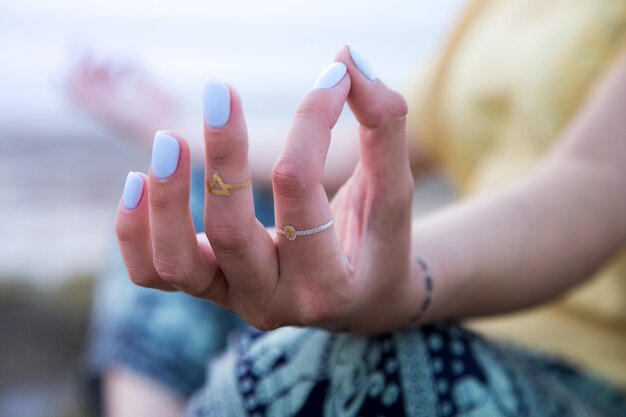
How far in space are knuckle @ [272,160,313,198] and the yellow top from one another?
570mm

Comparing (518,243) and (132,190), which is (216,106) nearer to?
(132,190)

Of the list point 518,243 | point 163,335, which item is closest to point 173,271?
point 518,243

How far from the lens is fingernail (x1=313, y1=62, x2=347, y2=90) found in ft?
1.72

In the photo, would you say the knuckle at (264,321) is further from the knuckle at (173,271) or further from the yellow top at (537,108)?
the yellow top at (537,108)

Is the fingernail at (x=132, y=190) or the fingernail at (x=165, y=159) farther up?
the fingernail at (x=165, y=159)

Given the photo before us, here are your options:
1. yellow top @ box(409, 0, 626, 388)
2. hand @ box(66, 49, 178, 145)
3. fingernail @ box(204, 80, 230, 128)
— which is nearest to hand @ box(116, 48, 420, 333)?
fingernail @ box(204, 80, 230, 128)

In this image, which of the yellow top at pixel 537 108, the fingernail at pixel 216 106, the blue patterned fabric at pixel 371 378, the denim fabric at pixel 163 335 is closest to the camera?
→ the fingernail at pixel 216 106

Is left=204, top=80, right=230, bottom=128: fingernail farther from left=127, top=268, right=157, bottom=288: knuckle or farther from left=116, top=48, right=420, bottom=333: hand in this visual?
left=127, top=268, right=157, bottom=288: knuckle

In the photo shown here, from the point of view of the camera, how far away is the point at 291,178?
0.50 m

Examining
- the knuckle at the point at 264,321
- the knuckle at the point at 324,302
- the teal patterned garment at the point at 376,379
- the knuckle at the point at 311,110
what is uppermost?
the knuckle at the point at 311,110

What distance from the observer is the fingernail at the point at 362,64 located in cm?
56

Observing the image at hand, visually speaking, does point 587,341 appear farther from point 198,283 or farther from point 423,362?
point 198,283

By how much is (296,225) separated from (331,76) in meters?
0.12

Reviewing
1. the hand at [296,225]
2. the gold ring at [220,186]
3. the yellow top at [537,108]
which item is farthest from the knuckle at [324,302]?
the yellow top at [537,108]
